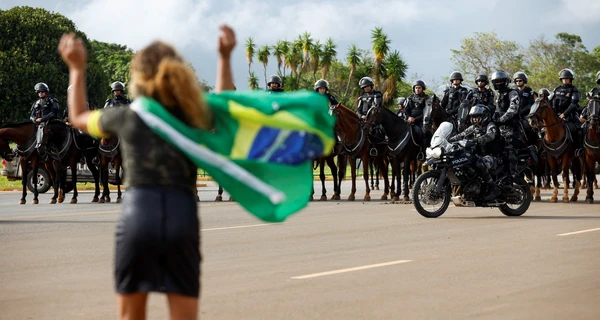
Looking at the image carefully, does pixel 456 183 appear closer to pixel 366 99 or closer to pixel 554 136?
pixel 554 136

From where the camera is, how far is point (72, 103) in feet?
17.3

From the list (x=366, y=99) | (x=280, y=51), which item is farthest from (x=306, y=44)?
(x=366, y=99)

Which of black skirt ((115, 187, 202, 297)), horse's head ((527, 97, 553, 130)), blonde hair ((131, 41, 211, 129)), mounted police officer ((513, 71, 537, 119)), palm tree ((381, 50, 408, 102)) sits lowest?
black skirt ((115, 187, 202, 297))

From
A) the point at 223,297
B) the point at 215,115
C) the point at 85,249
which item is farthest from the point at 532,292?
the point at 85,249

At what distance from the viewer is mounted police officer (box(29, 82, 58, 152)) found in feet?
82.7

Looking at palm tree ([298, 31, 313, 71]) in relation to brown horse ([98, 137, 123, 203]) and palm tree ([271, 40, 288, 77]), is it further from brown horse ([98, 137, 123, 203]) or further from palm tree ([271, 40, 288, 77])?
brown horse ([98, 137, 123, 203])

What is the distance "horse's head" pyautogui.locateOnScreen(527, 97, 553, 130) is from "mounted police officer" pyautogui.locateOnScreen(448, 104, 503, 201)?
3.38 m

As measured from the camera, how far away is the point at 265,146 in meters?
5.05

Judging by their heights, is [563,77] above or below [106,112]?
above

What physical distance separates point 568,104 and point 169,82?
2082cm

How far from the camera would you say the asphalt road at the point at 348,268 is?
28.0 ft

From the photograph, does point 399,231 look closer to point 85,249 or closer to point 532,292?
point 85,249

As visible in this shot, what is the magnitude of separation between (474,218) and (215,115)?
536 inches

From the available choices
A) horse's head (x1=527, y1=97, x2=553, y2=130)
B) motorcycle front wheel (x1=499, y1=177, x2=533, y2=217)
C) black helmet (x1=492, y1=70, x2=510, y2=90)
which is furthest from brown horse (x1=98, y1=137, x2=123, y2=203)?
motorcycle front wheel (x1=499, y1=177, x2=533, y2=217)
